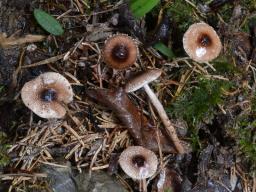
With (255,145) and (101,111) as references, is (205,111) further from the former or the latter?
(101,111)

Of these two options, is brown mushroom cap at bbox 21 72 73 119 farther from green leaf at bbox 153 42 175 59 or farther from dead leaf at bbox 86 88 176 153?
green leaf at bbox 153 42 175 59

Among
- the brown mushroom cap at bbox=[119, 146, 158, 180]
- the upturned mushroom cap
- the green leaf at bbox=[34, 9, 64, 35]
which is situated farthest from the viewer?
the green leaf at bbox=[34, 9, 64, 35]

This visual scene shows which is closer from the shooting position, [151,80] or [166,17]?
[151,80]

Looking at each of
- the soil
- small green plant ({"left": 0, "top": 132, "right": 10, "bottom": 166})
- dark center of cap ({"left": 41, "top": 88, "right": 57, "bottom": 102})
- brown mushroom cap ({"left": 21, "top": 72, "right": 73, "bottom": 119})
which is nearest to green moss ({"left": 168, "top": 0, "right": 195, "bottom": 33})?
the soil

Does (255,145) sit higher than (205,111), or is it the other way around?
(205,111)

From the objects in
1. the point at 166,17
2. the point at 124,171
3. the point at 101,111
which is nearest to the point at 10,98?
the point at 101,111

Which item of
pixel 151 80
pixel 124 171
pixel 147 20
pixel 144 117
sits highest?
pixel 147 20
